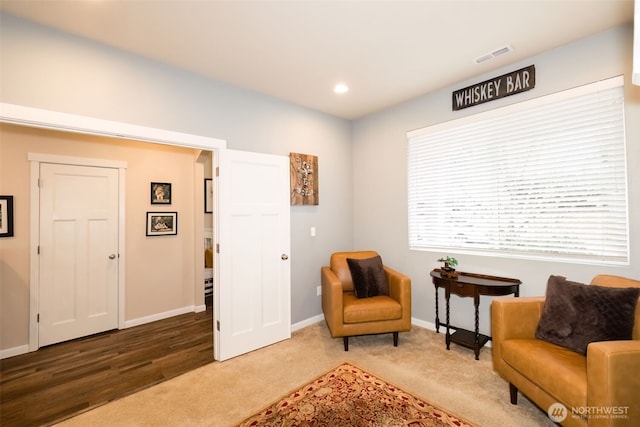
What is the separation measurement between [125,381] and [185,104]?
2539mm

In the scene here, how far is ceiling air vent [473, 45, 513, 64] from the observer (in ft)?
7.80

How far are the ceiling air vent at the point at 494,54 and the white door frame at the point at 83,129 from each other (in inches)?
101

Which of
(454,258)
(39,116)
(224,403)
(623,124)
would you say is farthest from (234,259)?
(623,124)

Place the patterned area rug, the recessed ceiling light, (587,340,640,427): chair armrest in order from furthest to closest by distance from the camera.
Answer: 1. the recessed ceiling light
2. the patterned area rug
3. (587,340,640,427): chair armrest

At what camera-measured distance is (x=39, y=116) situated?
1.94 metres

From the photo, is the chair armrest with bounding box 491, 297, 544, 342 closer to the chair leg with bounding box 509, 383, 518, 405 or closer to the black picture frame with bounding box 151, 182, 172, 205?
the chair leg with bounding box 509, 383, 518, 405

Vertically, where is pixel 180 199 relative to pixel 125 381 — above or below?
above

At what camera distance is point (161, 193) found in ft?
12.9

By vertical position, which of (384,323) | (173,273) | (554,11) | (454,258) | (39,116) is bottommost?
(384,323)

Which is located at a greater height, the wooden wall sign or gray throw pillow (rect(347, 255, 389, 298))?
the wooden wall sign

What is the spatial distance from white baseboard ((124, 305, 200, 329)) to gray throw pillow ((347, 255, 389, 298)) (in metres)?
2.66

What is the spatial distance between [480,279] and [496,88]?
1.91 meters

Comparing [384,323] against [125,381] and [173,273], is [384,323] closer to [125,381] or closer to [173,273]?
[125,381]

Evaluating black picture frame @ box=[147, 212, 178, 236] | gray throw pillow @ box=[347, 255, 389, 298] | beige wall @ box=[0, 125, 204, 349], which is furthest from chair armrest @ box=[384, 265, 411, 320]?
black picture frame @ box=[147, 212, 178, 236]
